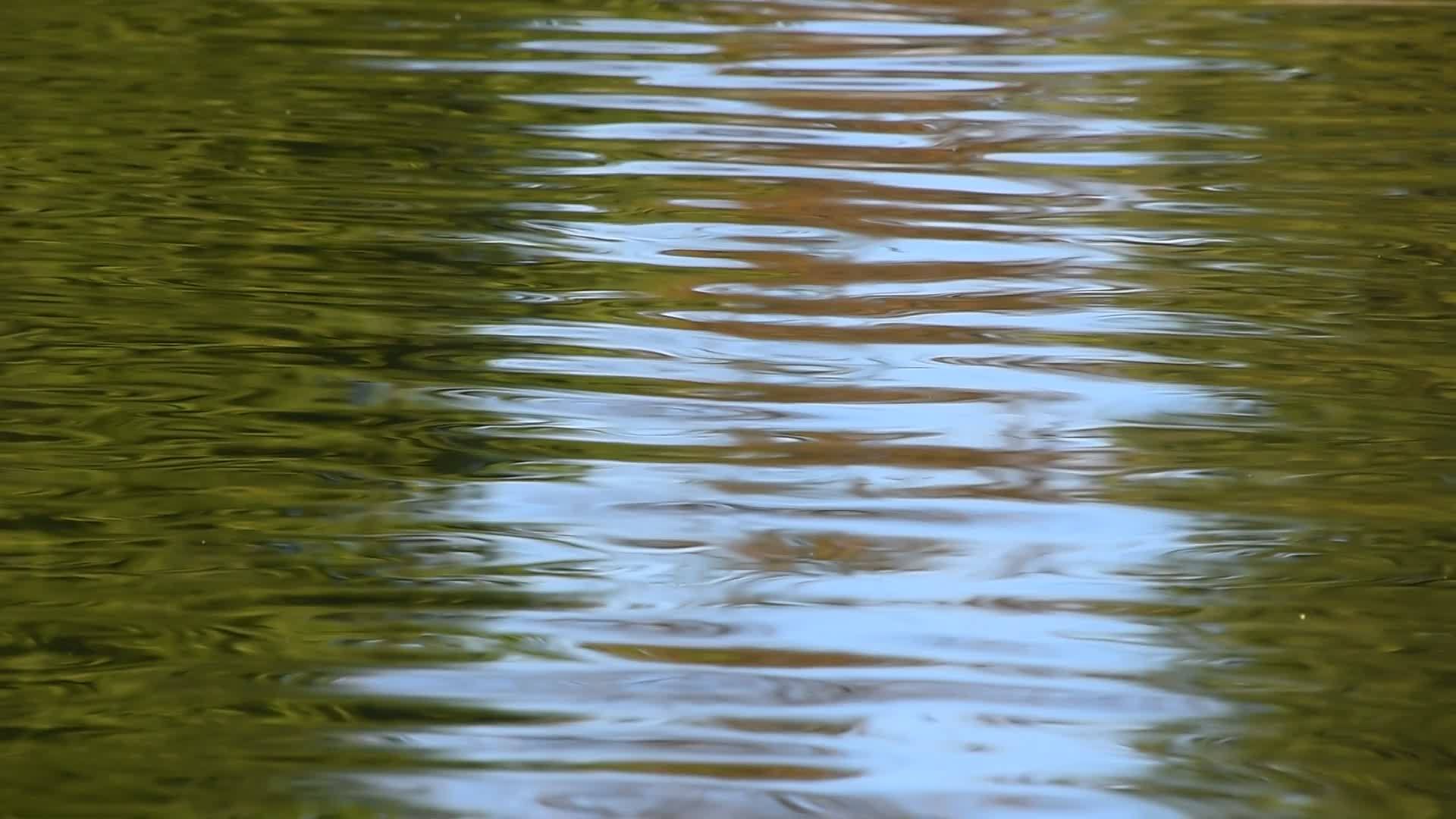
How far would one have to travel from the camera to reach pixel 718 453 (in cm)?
169

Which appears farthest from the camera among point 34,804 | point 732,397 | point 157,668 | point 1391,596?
point 732,397

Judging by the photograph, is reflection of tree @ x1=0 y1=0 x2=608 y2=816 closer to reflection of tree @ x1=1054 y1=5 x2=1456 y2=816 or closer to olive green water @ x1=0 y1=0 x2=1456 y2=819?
olive green water @ x1=0 y1=0 x2=1456 y2=819

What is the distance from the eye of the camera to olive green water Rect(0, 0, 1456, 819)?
48.6 inches

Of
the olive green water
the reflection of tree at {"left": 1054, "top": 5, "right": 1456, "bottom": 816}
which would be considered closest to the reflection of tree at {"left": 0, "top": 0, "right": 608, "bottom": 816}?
the olive green water

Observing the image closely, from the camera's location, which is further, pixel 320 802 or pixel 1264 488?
pixel 1264 488

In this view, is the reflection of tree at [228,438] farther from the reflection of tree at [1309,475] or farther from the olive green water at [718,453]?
the reflection of tree at [1309,475]

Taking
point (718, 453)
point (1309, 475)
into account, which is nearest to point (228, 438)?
point (718, 453)

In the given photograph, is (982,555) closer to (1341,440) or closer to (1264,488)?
(1264,488)

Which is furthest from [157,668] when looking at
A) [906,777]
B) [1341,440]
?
[1341,440]

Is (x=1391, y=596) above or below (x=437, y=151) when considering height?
A: below

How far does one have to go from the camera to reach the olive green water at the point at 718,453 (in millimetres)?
1233

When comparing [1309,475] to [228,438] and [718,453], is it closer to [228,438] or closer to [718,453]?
[718,453]

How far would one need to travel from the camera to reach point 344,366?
1882mm

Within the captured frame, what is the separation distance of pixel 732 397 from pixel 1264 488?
0.49m
